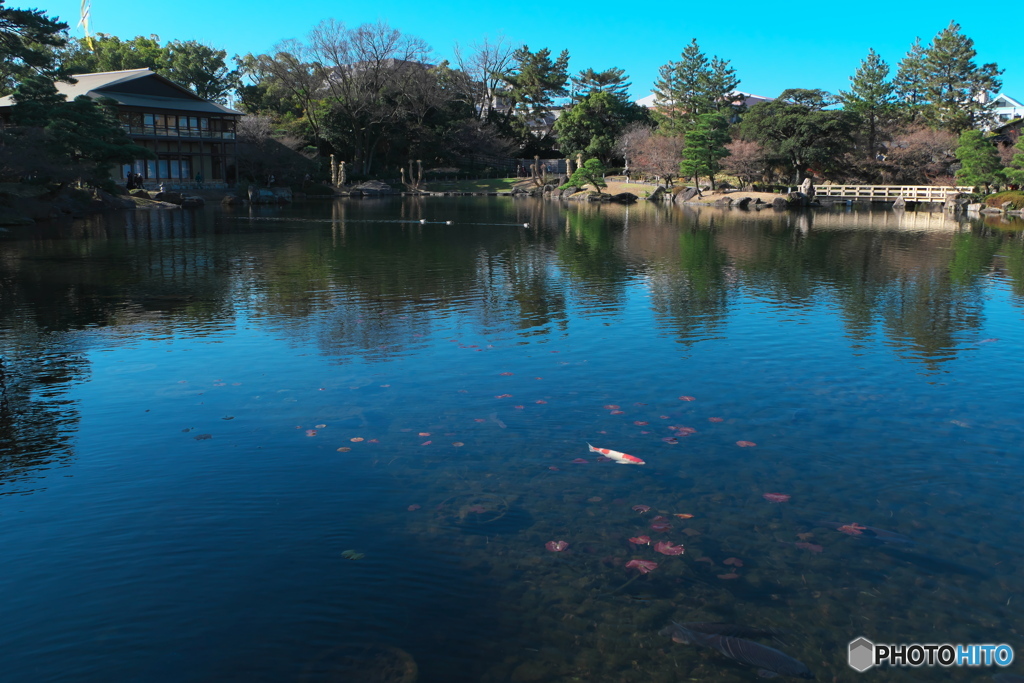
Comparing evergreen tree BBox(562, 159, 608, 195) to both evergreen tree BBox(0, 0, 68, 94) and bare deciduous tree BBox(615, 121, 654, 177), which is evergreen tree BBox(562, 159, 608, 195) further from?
evergreen tree BBox(0, 0, 68, 94)

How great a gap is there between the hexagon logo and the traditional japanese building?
5076 cm

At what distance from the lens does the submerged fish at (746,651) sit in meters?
3.79

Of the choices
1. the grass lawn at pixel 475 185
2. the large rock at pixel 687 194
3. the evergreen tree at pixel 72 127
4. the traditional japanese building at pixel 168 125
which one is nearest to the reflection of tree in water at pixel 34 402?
the evergreen tree at pixel 72 127

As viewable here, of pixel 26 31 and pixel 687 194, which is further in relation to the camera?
pixel 687 194

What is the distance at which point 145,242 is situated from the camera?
75.2ft

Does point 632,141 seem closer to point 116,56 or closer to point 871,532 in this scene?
point 116,56

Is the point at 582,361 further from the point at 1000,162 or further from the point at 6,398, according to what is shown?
the point at 1000,162

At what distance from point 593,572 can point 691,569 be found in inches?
24.2

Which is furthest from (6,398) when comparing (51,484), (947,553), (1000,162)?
(1000,162)

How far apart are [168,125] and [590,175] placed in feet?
98.4

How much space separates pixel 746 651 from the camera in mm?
3912

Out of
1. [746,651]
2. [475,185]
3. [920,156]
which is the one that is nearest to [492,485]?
[746,651]

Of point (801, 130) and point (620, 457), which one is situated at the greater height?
point (801, 130)

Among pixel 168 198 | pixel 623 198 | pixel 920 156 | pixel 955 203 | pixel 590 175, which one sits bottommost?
pixel 955 203
